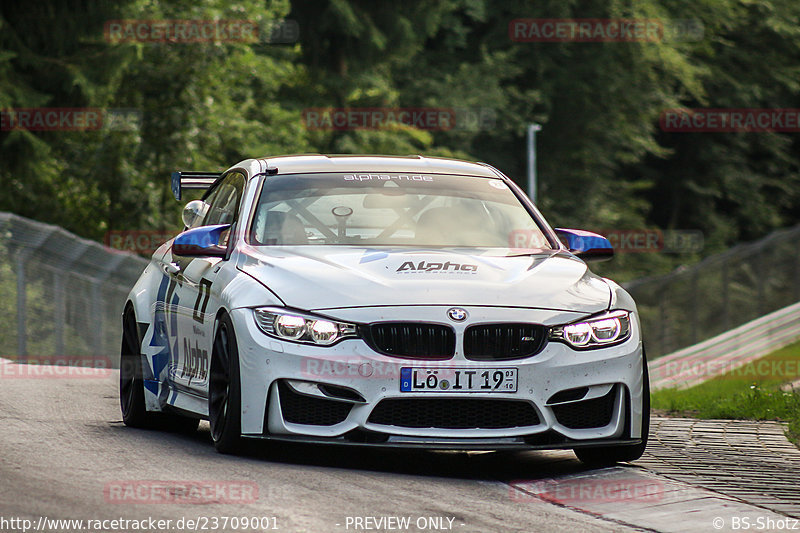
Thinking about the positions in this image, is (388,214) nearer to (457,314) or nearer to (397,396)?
(457,314)

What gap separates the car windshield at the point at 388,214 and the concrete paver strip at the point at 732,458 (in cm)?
148

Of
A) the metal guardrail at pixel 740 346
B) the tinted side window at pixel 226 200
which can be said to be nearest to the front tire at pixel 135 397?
the tinted side window at pixel 226 200

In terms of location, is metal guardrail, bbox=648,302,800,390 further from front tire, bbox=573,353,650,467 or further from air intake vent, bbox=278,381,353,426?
air intake vent, bbox=278,381,353,426

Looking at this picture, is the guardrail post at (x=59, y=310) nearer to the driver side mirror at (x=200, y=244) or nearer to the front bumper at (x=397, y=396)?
the driver side mirror at (x=200, y=244)

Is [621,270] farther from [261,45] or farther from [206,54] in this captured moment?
[206,54]

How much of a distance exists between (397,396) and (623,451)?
140cm

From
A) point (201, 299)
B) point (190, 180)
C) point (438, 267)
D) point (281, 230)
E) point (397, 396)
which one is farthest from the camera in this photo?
point (190, 180)

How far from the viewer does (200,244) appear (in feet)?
28.8

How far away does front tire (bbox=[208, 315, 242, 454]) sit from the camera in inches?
311

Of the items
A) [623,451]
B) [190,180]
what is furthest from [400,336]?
[190,180]

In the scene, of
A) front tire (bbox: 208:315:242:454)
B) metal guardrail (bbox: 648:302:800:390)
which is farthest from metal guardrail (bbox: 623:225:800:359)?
front tire (bbox: 208:315:242:454)

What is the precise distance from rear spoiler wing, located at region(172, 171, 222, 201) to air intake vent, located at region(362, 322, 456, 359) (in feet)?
10.7

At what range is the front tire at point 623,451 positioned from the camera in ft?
27.1

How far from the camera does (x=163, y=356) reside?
9602 mm
